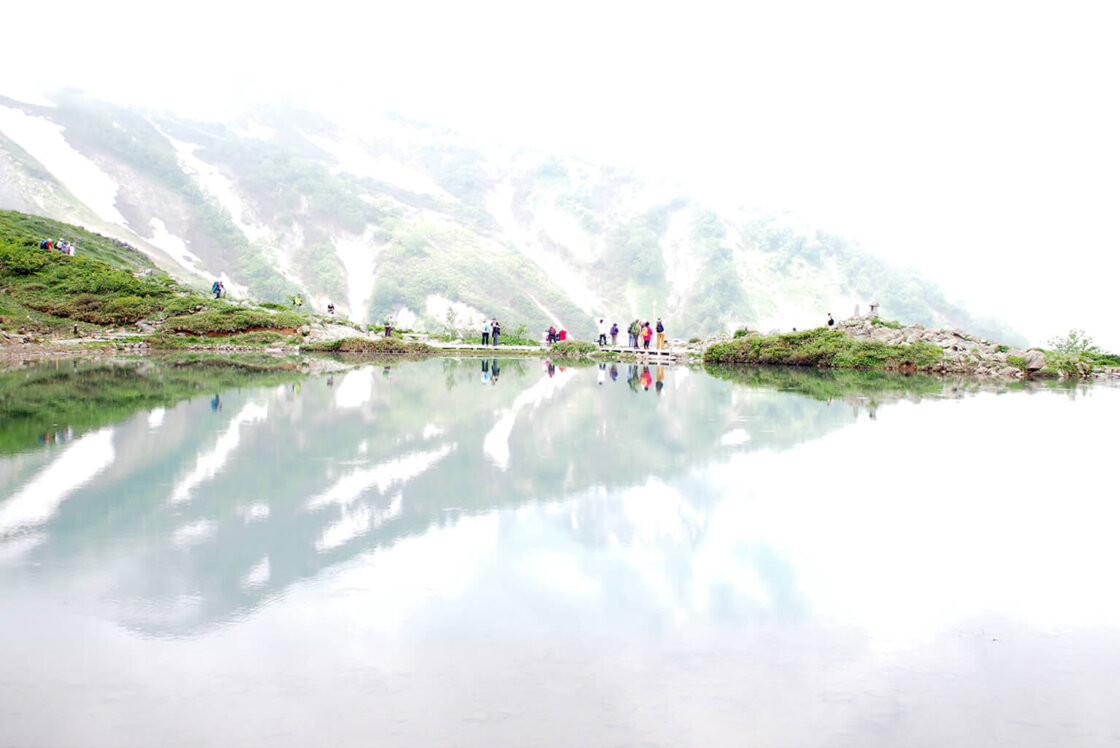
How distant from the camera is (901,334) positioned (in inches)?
1369

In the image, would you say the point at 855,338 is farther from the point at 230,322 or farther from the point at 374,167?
the point at 374,167

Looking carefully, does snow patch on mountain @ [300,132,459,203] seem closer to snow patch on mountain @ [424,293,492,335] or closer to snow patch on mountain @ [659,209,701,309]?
snow patch on mountain @ [659,209,701,309]

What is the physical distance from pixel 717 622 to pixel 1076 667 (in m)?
1.89

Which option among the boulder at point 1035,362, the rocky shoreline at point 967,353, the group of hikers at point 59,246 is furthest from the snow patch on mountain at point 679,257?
the group of hikers at point 59,246

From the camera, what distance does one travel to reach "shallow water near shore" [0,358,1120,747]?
11.7ft

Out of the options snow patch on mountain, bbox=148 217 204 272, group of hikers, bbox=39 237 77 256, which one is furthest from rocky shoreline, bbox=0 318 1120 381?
snow patch on mountain, bbox=148 217 204 272

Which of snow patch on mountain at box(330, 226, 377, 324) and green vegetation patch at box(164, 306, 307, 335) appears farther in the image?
snow patch on mountain at box(330, 226, 377, 324)

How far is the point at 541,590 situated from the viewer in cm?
504

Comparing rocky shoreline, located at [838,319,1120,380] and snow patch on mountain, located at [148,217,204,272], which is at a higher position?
snow patch on mountain, located at [148,217,204,272]

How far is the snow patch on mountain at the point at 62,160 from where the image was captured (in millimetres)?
103500

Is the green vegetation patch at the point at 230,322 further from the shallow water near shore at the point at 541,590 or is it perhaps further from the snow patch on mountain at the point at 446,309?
the snow patch on mountain at the point at 446,309

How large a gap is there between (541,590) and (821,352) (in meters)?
31.0

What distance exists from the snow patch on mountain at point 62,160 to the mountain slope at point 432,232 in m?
0.36

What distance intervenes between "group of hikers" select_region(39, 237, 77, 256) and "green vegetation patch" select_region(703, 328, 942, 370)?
32.3 meters
